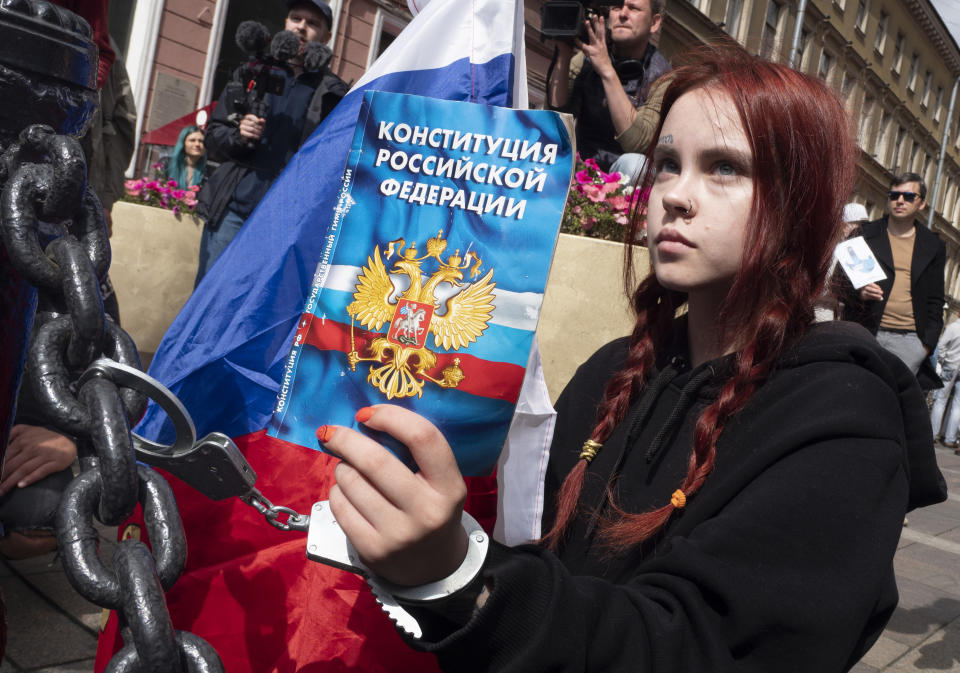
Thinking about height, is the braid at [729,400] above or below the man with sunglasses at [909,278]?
below

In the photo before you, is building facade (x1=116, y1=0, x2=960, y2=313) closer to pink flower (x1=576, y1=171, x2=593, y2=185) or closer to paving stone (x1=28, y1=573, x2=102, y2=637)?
pink flower (x1=576, y1=171, x2=593, y2=185)

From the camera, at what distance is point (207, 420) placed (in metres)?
1.26

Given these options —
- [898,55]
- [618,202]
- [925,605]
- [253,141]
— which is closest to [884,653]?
[925,605]

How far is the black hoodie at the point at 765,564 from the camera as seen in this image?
89 centimetres

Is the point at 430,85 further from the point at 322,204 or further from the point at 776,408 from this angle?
the point at 776,408

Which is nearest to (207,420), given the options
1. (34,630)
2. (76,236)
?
(76,236)

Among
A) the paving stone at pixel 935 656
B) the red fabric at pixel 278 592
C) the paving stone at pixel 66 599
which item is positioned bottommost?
the paving stone at pixel 66 599

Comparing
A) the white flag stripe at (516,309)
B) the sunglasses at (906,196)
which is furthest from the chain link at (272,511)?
the sunglasses at (906,196)

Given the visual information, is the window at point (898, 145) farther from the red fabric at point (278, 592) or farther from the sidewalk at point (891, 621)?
the red fabric at point (278, 592)

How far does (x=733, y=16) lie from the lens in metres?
21.9

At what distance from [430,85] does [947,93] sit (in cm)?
4505

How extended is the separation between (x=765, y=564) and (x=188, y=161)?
741 cm

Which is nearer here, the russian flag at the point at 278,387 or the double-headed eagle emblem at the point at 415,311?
the double-headed eagle emblem at the point at 415,311

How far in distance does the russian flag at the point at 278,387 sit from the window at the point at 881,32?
1346 inches
